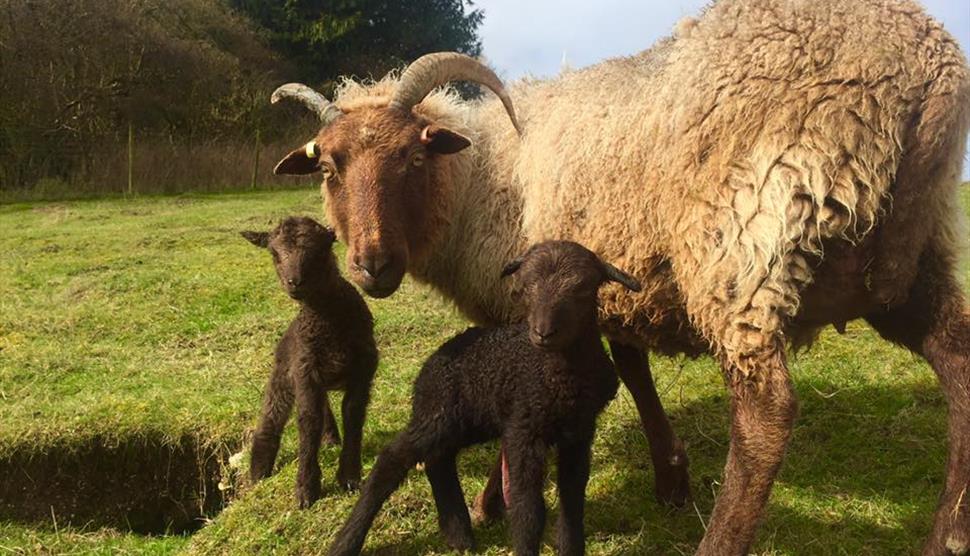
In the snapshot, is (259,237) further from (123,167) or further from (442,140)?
(123,167)

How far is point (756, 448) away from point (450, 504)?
4.59ft

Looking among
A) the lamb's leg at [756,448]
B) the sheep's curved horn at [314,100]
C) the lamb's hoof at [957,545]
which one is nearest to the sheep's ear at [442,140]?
the sheep's curved horn at [314,100]

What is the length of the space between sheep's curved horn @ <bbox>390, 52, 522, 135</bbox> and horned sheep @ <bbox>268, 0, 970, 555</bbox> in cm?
21

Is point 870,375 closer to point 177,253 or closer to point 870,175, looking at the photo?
point 870,175

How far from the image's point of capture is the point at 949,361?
10.7 ft

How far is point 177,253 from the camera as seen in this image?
10.6 metres

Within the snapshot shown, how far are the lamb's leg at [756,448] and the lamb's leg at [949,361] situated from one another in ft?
2.42

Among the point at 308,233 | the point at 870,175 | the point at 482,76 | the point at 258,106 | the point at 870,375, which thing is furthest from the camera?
the point at 258,106

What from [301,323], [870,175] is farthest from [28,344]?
[870,175]

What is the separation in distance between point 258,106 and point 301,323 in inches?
772

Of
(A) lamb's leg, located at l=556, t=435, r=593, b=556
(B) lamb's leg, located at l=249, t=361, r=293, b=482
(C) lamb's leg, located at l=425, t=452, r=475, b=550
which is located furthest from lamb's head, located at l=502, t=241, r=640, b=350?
(B) lamb's leg, located at l=249, t=361, r=293, b=482

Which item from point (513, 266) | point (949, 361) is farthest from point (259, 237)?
point (949, 361)

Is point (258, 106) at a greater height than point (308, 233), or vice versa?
point (258, 106)

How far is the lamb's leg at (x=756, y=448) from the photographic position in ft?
9.80
